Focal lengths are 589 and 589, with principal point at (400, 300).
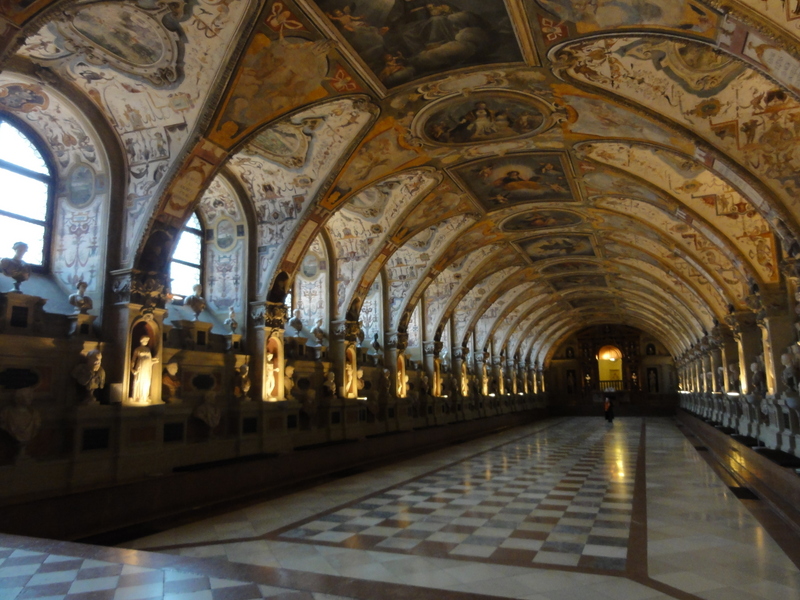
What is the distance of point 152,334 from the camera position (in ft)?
34.4

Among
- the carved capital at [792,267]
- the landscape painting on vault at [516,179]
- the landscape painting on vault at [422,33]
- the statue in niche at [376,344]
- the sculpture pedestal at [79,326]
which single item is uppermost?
the landscape painting on vault at [516,179]

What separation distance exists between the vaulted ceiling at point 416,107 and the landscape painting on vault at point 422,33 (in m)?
0.03

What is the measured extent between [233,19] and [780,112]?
8930 mm

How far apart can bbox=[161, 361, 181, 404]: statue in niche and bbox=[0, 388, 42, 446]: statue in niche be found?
2.79 meters

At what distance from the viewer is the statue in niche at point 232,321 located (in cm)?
1334

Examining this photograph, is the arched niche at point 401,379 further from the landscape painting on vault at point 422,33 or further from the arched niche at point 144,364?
the landscape painting on vault at point 422,33

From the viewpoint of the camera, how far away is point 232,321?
13398 mm

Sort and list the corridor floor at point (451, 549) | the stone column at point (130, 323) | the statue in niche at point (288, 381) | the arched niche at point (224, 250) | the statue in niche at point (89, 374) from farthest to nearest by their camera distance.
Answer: the statue in niche at point (288, 381), the arched niche at point (224, 250), the stone column at point (130, 323), the statue in niche at point (89, 374), the corridor floor at point (451, 549)

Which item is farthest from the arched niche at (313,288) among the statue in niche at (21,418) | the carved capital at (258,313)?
the statue in niche at (21,418)

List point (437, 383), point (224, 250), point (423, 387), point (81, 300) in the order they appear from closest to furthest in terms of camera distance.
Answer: point (81, 300), point (224, 250), point (423, 387), point (437, 383)

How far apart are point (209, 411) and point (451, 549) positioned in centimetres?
652

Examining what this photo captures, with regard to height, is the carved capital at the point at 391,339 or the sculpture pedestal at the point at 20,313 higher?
the carved capital at the point at 391,339

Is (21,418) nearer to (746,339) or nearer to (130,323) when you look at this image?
(130,323)

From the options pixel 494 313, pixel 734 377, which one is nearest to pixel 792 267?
pixel 734 377
